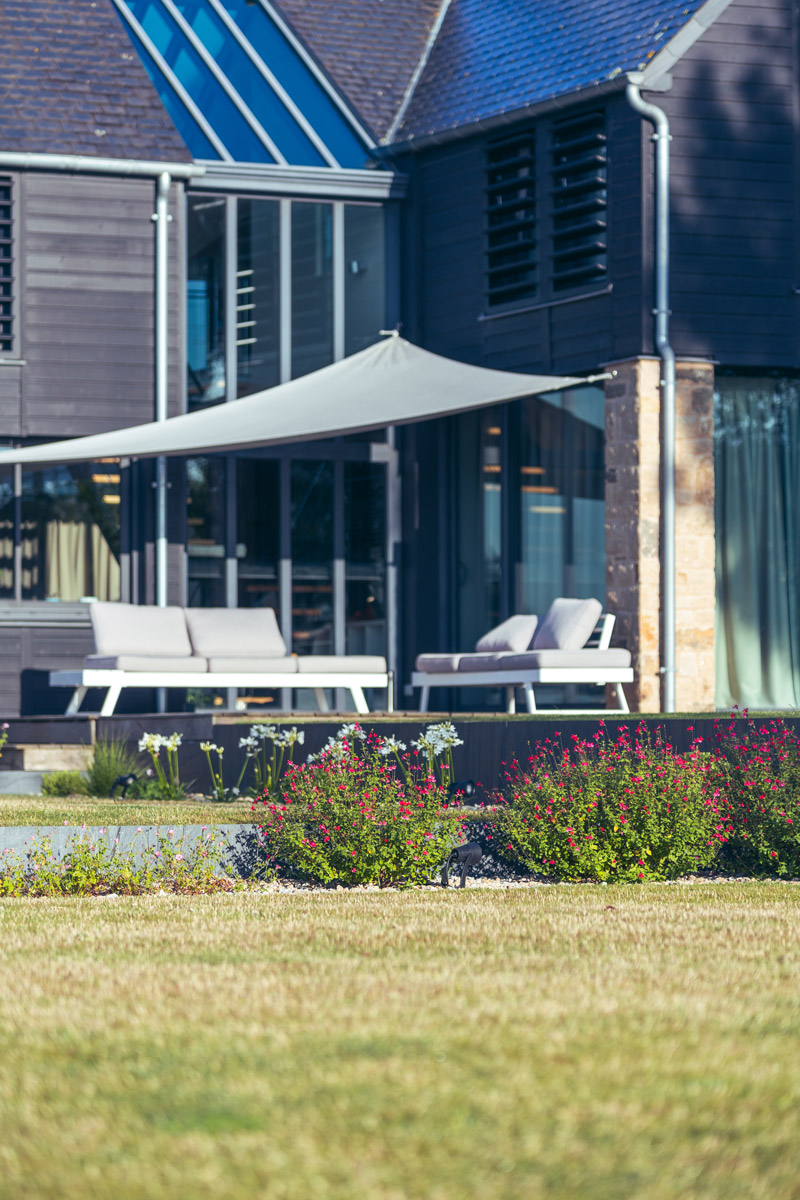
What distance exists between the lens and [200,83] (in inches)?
541

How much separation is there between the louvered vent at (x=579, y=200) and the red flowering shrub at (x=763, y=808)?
5.43 meters

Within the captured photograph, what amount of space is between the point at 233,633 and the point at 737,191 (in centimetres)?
455

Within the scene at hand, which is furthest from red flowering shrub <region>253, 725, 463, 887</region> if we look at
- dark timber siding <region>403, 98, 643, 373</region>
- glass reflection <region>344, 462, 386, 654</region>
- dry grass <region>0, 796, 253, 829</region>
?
glass reflection <region>344, 462, 386, 654</region>

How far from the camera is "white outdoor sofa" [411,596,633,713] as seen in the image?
1093 centimetres

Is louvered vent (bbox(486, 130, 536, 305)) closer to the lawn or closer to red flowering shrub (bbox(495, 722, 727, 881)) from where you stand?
red flowering shrub (bbox(495, 722, 727, 881))

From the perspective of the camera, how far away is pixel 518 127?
12.2 m

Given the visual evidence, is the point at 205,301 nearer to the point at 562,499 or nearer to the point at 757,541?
the point at 562,499

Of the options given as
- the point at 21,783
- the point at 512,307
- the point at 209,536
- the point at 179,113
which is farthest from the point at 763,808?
the point at 179,113

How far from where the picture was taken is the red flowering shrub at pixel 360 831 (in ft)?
20.5

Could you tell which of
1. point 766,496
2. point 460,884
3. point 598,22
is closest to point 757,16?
point 598,22

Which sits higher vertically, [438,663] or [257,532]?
[257,532]

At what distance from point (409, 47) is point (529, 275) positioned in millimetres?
3163

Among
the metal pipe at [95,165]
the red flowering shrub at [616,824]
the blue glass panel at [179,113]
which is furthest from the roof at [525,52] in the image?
the red flowering shrub at [616,824]

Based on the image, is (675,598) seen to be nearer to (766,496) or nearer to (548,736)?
(766,496)
